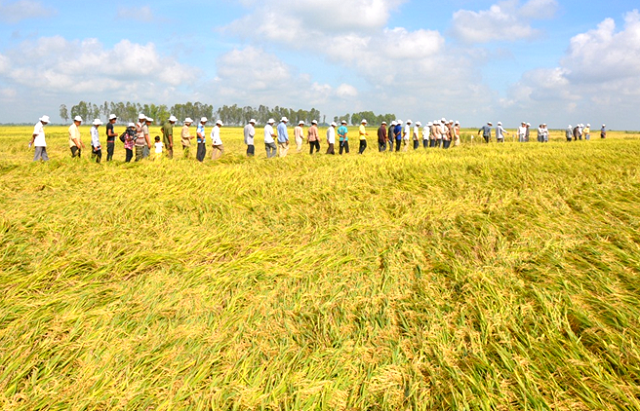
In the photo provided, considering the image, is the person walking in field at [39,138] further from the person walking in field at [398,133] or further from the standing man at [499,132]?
the standing man at [499,132]

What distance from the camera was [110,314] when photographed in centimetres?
334

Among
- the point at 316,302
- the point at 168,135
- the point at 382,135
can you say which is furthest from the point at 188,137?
the point at 316,302

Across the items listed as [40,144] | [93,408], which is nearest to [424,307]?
[93,408]

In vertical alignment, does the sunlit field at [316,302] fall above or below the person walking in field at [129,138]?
below

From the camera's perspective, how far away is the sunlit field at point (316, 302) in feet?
8.22

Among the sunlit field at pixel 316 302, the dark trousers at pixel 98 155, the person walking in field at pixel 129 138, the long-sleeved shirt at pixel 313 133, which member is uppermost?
the long-sleeved shirt at pixel 313 133

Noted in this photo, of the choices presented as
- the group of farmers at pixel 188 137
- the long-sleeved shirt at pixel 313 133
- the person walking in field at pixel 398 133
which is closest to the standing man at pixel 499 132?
the group of farmers at pixel 188 137

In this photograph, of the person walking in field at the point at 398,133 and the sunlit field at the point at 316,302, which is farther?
the person walking in field at the point at 398,133

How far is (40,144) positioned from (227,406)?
11.7m

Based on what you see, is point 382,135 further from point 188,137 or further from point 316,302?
point 316,302

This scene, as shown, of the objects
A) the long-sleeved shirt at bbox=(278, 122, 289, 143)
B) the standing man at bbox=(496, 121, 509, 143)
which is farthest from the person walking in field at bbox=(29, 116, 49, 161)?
the standing man at bbox=(496, 121, 509, 143)

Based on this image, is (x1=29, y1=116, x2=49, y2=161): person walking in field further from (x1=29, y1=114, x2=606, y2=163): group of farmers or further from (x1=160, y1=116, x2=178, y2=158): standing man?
(x1=160, y1=116, x2=178, y2=158): standing man

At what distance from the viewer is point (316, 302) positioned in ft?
11.6

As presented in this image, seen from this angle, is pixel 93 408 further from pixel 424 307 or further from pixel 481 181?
pixel 481 181
